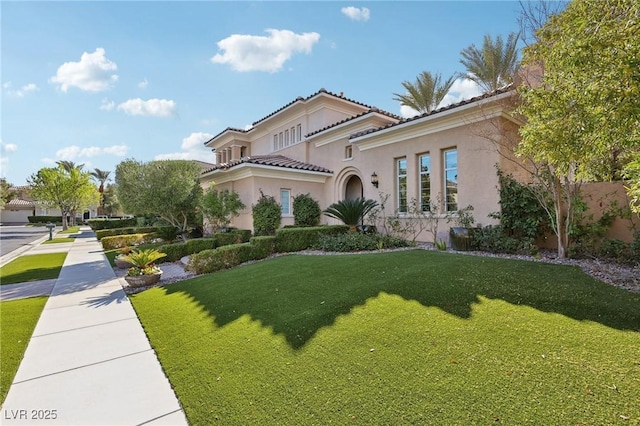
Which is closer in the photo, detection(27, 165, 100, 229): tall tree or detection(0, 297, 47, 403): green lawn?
detection(0, 297, 47, 403): green lawn

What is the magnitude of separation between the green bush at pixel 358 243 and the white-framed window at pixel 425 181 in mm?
2150

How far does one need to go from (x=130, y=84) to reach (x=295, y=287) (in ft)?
40.3

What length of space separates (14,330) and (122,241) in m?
17.1

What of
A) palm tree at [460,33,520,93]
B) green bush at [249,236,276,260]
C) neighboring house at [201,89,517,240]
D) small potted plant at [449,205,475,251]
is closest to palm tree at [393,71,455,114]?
palm tree at [460,33,520,93]

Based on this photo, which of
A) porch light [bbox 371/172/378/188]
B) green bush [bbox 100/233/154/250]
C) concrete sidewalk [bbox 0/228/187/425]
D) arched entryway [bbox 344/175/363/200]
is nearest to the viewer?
concrete sidewalk [bbox 0/228/187/425]

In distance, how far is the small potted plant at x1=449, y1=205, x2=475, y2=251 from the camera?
10.9 metres

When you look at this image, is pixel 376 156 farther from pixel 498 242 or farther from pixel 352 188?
pixel 498 242

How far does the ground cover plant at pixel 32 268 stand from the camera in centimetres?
1135

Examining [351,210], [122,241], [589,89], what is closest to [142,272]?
[351,210]

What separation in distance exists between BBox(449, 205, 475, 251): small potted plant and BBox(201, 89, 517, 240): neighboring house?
39cm

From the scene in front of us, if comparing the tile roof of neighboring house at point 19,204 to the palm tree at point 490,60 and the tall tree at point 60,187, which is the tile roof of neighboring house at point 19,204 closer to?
the tall tree at point 60,187

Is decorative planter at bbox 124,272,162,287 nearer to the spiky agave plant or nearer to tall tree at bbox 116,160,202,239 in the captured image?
the spiky agave plant

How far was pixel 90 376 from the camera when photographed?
4.22 metres

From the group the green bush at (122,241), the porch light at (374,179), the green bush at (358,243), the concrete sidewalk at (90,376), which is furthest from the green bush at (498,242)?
the green bush at (122,241)
